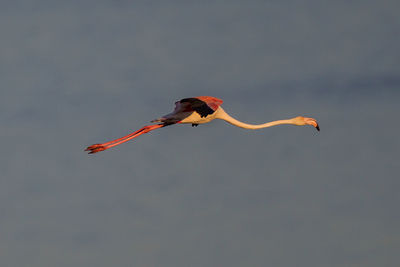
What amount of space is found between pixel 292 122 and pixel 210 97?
7.59 meters

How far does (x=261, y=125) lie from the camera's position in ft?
161

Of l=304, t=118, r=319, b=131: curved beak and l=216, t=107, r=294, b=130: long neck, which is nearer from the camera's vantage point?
l=216, t=107, r=294, b=130: long neck

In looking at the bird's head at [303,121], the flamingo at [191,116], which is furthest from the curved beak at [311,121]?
the flamingo at [191,116]

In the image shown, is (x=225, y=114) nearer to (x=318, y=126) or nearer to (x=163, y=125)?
(x=163, y=125)

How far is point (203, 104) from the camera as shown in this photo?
4578cm

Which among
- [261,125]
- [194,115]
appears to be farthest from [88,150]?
[261,125]

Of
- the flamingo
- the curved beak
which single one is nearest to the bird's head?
the curved beak

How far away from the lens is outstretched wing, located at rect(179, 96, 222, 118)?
4394cm

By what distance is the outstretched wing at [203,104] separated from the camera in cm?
4394


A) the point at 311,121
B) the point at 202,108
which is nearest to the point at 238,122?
the point at 202,108

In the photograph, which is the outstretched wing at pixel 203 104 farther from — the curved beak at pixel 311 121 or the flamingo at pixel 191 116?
the curved beak at pixel 311 121

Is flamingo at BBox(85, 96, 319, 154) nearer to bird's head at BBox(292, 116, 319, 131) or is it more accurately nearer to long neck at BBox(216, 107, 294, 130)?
long neck at BBox(216, 107, 294, 130)

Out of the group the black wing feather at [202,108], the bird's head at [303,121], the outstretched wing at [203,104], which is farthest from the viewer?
the bird's head at [303,121]

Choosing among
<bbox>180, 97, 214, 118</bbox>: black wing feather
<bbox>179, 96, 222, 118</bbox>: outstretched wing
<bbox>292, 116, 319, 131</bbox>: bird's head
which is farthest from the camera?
<bbox>292, 116, 319, 131</bbox>: bird's head
